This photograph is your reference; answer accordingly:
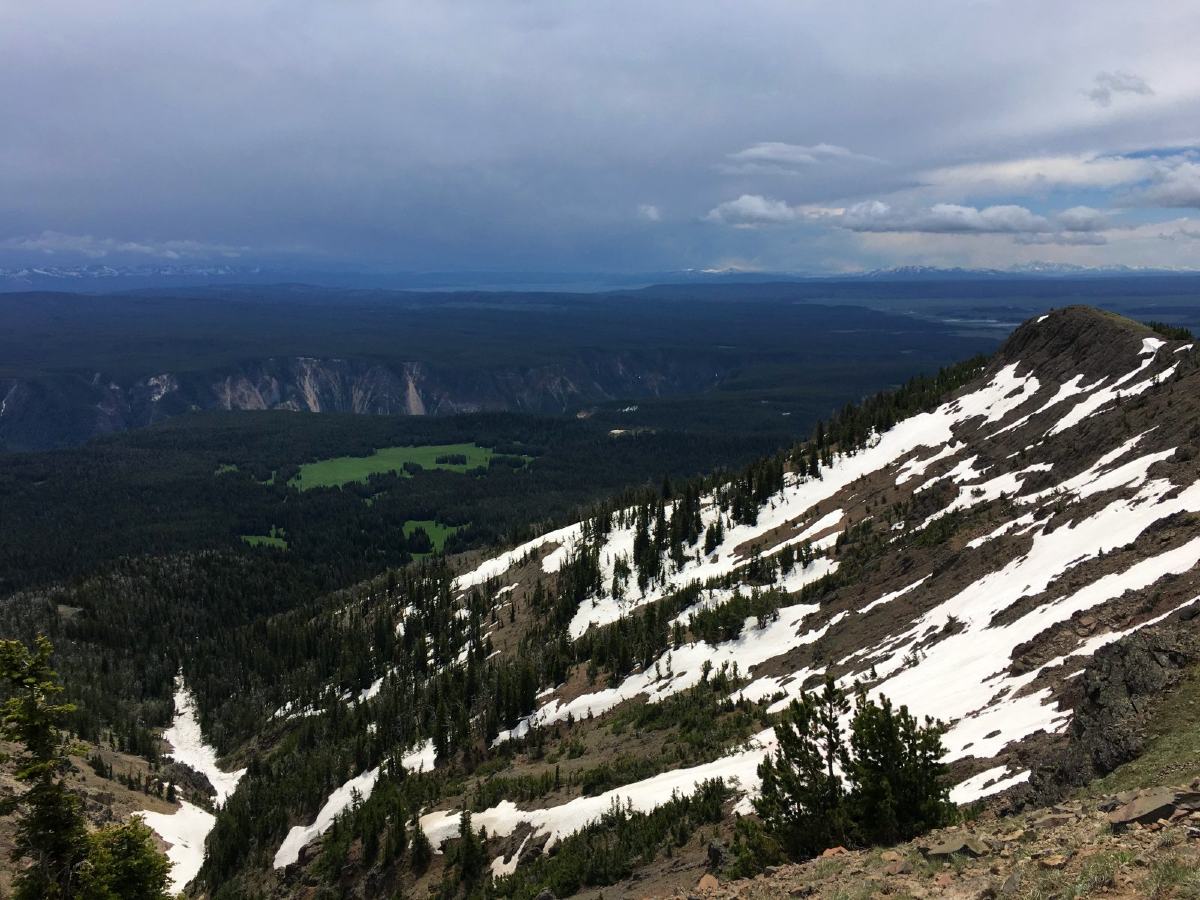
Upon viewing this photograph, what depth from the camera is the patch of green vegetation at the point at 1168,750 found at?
19.7 meters

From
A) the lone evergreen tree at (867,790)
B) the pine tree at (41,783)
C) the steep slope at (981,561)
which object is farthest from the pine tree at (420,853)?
the lone evergreen tree at (867,790)

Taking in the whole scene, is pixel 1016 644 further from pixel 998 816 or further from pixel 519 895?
pixel 519 895

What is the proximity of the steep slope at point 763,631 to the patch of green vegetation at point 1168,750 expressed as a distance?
200cm

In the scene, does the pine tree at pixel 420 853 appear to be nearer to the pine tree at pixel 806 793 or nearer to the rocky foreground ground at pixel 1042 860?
the pine tree at pixel 806 793

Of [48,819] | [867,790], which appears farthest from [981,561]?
[48,819]

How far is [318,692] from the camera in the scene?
129500 millimetres

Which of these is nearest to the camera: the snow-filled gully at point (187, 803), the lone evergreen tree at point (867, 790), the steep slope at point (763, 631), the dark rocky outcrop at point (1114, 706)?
the dark rocky outcrop at point (1114, 706)

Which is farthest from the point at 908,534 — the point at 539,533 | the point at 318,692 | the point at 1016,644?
the point at 539,533

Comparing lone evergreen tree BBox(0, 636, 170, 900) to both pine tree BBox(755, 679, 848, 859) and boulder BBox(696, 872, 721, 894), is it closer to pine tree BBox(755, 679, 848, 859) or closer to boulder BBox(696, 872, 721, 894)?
boulder BBox(696, 872, 721, 894)

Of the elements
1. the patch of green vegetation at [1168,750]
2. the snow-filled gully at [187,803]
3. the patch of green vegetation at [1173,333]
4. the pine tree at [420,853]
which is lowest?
the snow-filled gully at [187,803]

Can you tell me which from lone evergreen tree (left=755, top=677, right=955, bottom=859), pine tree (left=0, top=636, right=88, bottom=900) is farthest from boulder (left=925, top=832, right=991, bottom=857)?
pine tree (left=0, top=636, right=88, bottom=900)

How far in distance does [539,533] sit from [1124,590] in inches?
6012

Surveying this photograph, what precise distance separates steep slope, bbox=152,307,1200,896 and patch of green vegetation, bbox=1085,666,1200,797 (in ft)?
6.58

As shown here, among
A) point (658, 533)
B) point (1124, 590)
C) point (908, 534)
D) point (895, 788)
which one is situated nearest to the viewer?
point (895, 788)
